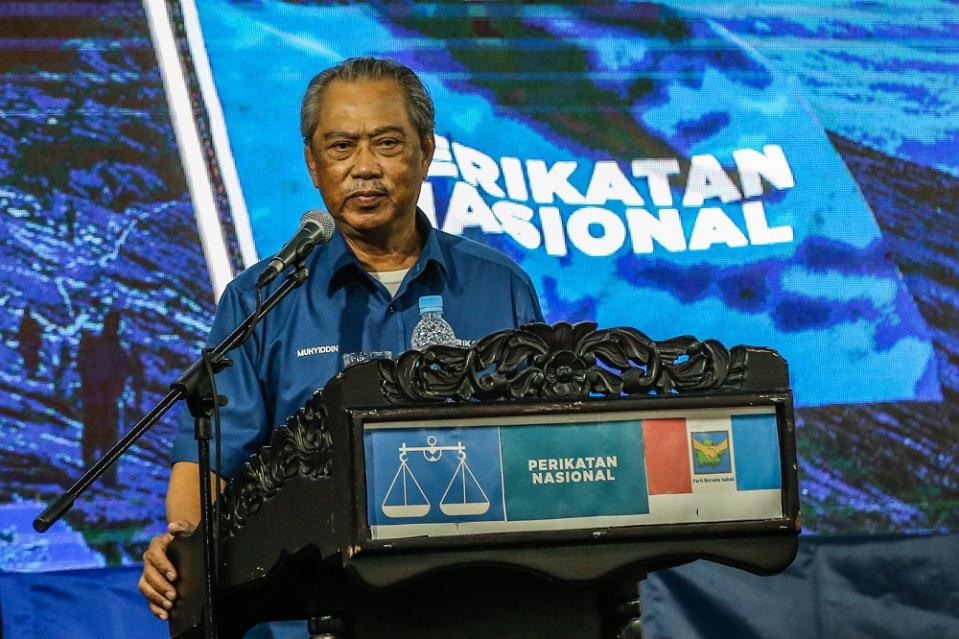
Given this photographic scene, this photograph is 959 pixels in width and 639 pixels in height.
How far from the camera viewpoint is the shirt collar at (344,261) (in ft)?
8.21

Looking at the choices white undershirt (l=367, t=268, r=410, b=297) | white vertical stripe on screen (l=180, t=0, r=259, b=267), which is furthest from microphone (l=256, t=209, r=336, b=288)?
white vertical stripe on screen (l=180, t=0, r=259, b=267)

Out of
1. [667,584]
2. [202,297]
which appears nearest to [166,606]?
[202,297]

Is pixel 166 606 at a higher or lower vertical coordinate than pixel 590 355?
lower

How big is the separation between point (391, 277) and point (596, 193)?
3.49 feet

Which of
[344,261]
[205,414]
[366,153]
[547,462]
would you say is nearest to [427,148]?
[366,153]

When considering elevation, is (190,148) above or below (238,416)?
above

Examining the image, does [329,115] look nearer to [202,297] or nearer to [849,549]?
[202,297]

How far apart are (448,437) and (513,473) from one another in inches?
3.2

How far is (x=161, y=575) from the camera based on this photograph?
1.97 m

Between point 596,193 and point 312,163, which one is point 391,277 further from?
point 596,193

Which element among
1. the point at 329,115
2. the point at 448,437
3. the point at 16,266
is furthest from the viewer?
the point at 16,266

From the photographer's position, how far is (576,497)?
5.12ft

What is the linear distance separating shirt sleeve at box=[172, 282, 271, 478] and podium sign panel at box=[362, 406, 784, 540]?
85 cm

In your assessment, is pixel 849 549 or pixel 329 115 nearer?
pixel 329 115
